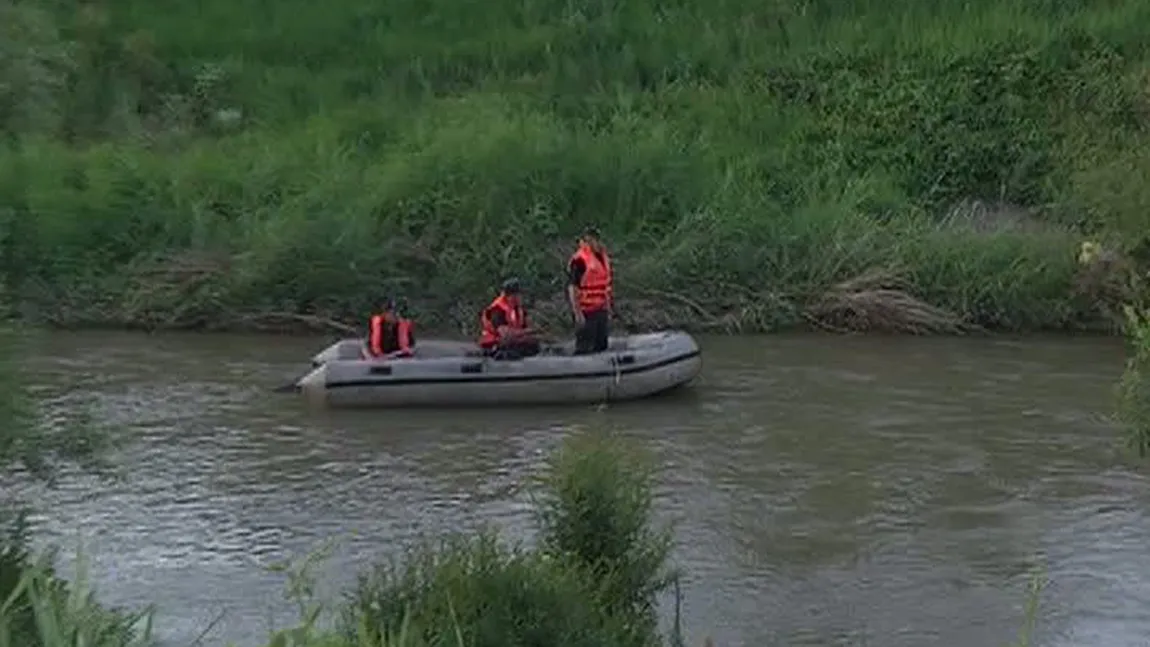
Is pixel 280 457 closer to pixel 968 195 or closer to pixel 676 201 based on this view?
pixel 676 201

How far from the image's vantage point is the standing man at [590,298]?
1956 centimetres

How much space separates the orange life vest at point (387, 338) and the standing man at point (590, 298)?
159 cm

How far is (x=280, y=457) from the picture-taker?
17797 mm

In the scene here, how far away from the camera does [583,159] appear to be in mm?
26703

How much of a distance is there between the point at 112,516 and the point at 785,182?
1403 centimetres

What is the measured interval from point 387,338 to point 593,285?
6.48 ft

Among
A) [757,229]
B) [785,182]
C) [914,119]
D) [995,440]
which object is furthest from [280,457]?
[914,119]

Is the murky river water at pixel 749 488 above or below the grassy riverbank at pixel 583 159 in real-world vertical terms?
below

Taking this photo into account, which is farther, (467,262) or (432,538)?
(467,262)

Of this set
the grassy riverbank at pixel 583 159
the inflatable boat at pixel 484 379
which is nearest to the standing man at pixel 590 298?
the inflatable boat at pixel 484 379

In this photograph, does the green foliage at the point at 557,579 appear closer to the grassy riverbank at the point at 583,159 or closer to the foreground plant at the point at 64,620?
the foreground plant at the point at 64,620

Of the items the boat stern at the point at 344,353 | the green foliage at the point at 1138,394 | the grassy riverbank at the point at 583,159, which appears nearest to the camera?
the green foliage at the point at 1138,394

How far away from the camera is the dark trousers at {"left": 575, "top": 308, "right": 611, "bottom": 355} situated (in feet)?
64.8

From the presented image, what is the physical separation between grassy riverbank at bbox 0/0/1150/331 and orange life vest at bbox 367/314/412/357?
15.4ft
